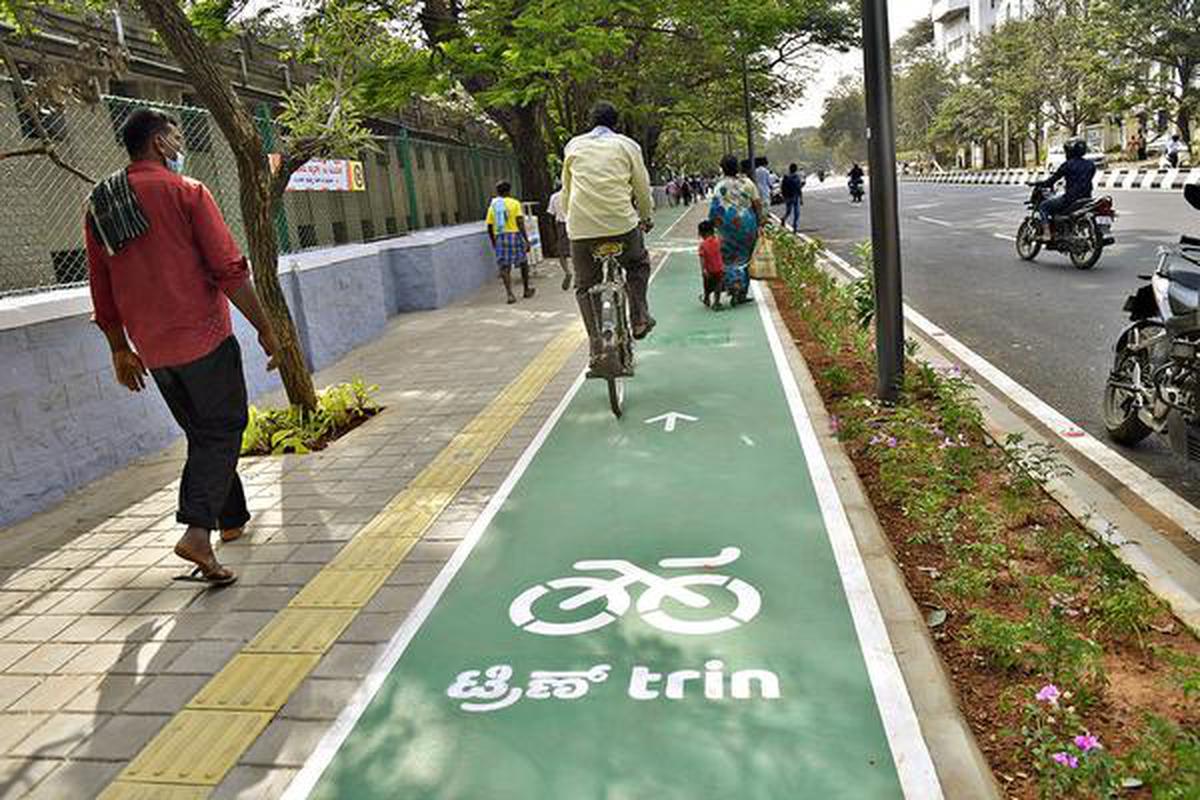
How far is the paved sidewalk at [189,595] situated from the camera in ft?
9.95

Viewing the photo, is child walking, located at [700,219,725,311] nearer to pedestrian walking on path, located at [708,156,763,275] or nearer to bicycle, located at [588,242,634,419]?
pedestrian walking on path, located at [708,156,763,275]

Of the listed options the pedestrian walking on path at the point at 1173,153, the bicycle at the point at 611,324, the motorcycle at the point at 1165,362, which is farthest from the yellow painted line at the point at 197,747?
the pedestrian walking on path at the point at 1173,153

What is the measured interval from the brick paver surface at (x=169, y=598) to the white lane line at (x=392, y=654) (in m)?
0.04

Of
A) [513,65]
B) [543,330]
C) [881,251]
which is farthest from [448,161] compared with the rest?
[881,251]

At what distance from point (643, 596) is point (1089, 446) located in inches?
120

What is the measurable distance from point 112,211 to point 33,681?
1.86 m

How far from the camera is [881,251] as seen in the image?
5836 mm

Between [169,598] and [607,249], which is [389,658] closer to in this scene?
[169,598]

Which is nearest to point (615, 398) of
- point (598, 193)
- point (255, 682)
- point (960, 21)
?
point (598, 193)

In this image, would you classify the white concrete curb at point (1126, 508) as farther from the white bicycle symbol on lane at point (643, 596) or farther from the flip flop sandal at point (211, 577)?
the flip flop sandal at point (211, 577)

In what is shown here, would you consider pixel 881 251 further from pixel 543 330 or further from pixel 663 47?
pixel 663 47

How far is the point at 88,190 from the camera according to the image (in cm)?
771

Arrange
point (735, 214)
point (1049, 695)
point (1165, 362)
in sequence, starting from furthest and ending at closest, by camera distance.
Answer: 1. point (735, 214)
2. point (1165, 362)
3. point (1049, 695)

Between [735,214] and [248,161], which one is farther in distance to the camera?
[735,214]
